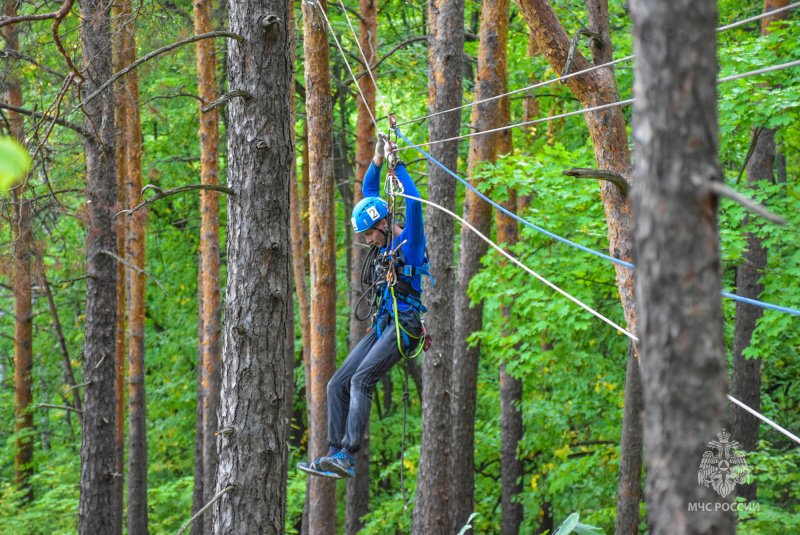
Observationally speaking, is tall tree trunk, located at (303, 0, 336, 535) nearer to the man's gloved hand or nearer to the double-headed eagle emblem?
the man's gloved hand

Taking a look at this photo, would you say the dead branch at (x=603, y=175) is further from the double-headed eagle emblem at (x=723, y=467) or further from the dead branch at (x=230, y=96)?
the dead branch at (x=230, y=96)

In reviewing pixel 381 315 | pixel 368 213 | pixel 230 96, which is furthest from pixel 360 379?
pixel 230 96

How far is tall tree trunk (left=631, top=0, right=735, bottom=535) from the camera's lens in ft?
4.62

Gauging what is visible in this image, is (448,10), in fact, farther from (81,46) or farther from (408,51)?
(408,51)

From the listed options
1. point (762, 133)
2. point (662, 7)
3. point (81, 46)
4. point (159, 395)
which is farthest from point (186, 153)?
point (662, 7)

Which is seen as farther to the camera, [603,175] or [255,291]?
[255,291]

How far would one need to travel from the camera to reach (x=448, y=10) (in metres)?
7.04

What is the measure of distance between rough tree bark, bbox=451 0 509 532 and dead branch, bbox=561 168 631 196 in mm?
4721

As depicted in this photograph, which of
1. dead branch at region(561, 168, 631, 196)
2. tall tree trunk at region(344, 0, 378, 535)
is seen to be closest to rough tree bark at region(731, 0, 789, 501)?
tall tree trunk at region(344, 0, 378, 535)

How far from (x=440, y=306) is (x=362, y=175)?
15.5ft

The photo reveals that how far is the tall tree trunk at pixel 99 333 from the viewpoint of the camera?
770 centimetres

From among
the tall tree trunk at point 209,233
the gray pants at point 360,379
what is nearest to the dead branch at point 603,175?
the gray pants at point 360,379

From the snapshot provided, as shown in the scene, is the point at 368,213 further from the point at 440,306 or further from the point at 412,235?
the point at 440,306

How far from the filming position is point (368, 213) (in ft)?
15.2
